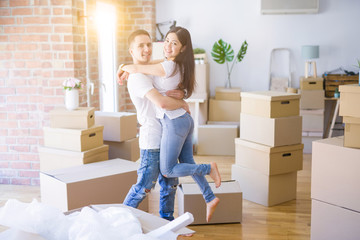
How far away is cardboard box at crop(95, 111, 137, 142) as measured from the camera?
3.94 m

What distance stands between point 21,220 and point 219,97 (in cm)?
535

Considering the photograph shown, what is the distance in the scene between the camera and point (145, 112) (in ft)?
9.18

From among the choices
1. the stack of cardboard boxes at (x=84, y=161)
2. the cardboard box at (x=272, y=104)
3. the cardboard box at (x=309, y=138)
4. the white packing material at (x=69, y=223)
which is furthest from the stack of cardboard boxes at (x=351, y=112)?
the cardboard box at (x=309, y=138)

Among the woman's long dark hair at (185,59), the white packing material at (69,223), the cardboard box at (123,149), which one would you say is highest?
the woman's long dark hair at (185,59)

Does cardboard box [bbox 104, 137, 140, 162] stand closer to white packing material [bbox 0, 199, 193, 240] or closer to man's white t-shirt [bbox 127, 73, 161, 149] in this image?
man's white t-shirt [bbox 127, 73, 161, 149]

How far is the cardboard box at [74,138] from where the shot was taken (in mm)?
3568

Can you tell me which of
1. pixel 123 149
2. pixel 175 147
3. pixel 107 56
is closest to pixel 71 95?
pixel 123 149

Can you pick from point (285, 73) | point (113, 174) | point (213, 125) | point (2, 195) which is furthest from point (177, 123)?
point (285, 73)

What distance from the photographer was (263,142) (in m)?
3.86

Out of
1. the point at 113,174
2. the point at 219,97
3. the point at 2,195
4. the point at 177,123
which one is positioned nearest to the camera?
the point at 177,123

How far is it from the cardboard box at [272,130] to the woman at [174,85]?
113cm

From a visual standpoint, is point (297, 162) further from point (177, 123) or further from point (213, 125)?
point (213, 125)

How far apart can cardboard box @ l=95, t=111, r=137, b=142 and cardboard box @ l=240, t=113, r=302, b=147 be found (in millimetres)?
1037

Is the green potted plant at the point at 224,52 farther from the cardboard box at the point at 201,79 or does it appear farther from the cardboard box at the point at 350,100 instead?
the cardboard box at the point at 350,100
